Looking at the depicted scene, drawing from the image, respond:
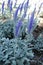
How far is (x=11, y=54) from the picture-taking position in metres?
3.13

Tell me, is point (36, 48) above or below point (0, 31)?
below

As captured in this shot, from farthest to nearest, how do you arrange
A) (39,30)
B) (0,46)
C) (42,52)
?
(39,30) < (42,52) < (0,46)

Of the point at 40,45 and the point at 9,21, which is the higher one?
the point at 9,21

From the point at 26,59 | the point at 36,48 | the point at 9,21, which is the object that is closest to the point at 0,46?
the point at 26,59

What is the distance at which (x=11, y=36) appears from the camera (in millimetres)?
4023

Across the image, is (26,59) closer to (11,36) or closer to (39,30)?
(11,36)

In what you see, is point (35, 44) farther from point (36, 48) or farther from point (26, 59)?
point (26, 59)

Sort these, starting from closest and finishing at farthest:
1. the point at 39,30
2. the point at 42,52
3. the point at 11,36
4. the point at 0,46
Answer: the point at 0,46, the point at 42,52, the point at 11,36, the point at 39,30

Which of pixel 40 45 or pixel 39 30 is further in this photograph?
pixel 39 30

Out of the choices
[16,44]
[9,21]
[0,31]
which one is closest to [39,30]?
[9,21]

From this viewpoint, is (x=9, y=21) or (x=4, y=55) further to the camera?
(x=9, y=21)

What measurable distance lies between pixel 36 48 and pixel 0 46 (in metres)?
0.72

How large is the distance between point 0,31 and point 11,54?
0.81 m

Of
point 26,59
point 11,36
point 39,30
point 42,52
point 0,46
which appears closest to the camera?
point 26,59
